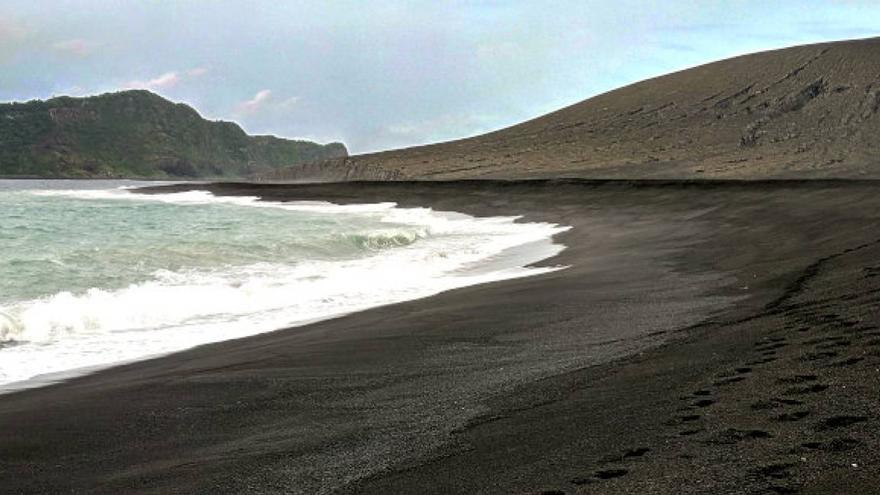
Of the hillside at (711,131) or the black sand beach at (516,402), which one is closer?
the black sand beach at (516,402)

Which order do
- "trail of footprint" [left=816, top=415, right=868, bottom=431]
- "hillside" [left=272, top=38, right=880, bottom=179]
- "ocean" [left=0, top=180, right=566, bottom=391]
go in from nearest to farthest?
1. "trail of footprint" [left=816, top=415, right=868, bottom=431]
2. "ocean" [left=0, top=180, right=566, bottom=391]
3. "hillside" [left=272, top=38, right=880, bottom=179]

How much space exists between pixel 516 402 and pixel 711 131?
167 feet

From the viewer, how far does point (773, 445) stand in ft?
15.2

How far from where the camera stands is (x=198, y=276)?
1845cm

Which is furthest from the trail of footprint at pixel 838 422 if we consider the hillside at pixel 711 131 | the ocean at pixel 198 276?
the hillside at pixel 711 131

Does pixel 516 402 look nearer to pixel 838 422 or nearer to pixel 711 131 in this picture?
pixel 838 422

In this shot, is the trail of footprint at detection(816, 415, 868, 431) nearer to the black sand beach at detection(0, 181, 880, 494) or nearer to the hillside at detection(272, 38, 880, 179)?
the black sand beach at detection(0, 181, 880, 494)

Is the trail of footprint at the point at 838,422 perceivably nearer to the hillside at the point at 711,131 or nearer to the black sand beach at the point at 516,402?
the black sand beach at the point at 516,402

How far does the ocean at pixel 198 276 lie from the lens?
11938mm

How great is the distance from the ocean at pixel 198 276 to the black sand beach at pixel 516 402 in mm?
1484

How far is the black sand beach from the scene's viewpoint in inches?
188

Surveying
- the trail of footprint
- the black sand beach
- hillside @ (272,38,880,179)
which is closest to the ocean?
the black sand beach

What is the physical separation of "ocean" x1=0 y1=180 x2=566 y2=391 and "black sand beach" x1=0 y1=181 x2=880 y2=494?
4.87ft

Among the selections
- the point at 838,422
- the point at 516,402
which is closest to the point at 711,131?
the point at 516,402
